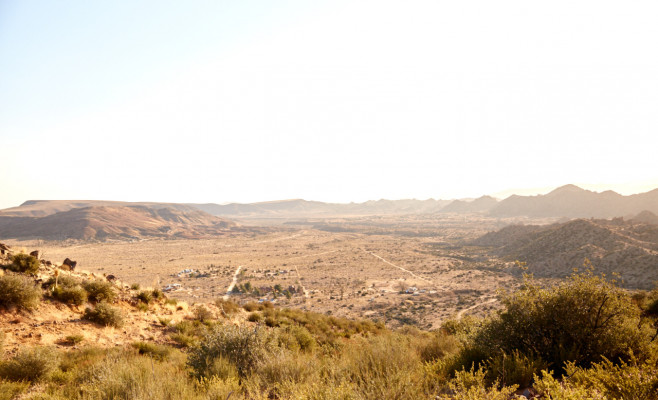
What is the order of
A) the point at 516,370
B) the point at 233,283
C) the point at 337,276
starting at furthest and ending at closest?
the point at 337,276 < the point at 233,283 < the point at 516,370

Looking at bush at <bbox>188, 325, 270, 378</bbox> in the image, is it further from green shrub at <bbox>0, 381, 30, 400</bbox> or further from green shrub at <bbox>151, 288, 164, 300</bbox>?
green shrub at <bbox>151, 288, 164, 300</bbox>

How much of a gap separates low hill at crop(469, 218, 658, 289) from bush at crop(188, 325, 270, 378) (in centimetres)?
4429

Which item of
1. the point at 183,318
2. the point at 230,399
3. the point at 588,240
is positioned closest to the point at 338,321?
the point at 183,318

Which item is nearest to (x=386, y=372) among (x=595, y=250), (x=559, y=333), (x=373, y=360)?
(x=373, y=360)

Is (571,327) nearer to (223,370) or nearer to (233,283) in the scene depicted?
(223,370)

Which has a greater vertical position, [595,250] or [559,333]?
[559,333]

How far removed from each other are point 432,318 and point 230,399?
88.7 ft

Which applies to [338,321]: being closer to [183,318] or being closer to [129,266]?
[183,318]

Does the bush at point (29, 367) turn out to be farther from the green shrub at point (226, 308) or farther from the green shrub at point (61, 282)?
the green shrub at point (226, 308)

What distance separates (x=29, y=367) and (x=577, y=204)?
579 feet

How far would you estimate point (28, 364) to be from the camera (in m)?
6.35

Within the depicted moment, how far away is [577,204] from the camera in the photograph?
434 ft

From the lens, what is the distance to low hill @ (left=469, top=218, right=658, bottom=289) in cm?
3531

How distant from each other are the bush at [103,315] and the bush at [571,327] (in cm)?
1189
